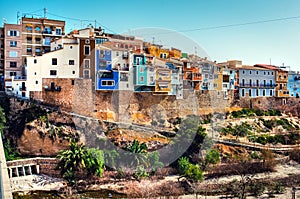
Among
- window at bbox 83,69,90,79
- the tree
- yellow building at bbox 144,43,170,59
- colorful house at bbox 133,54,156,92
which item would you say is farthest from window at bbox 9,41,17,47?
the tree

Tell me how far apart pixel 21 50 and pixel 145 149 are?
37.5 feet

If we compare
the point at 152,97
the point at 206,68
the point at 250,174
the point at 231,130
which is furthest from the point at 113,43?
the point at 250,174

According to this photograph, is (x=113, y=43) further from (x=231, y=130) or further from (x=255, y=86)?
(x=255, y=86)

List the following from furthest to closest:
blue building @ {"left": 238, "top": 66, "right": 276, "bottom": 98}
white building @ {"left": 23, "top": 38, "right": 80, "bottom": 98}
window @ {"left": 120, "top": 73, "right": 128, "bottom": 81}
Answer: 1. blue building @ {"left": 238, "top": 66, "right": 276, "bottom": 98}
2. window @ {"left": 120, "top": 73, "right": 128, "bottom": 81}
3. white building @ {"left": 23, "top": 38, "right": 80, "bottom": 98}

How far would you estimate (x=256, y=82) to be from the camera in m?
33.1

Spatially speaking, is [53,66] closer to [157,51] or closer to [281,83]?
[157,51]

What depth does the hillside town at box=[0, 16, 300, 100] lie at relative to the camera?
22156mm

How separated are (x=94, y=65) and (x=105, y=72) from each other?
Result: 2.74 ft

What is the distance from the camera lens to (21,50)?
976 inches

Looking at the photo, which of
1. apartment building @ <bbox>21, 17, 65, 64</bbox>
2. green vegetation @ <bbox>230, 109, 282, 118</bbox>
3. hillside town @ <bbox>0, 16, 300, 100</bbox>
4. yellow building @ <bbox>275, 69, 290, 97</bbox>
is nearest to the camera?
hillside town @ <bbox>0, 16, 300, 100</bbox>

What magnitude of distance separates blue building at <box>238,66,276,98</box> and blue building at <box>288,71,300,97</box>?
2445 mm

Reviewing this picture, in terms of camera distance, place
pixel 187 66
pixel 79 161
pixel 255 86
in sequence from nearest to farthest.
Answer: pixel 79 161 → pixel 187 66 → pixel 255 86

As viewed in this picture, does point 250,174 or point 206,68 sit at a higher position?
point 206,68

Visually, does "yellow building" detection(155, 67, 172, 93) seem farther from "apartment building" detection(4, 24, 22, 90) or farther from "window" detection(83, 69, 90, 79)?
"apartment building" detection(4, 24, 22, 90)
